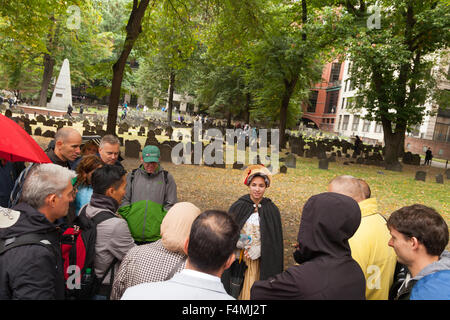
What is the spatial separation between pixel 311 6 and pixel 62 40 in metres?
24.0

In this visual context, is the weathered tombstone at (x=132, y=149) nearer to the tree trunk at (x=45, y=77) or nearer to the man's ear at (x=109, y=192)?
the man's ear at (x=109, y=192)

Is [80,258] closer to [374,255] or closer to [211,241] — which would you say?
[211,241]

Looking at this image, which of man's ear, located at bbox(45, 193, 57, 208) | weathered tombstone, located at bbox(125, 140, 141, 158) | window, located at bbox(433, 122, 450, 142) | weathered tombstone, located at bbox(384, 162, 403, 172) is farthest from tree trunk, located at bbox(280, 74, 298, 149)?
window, located at bbox(433, 122, 450, 142)

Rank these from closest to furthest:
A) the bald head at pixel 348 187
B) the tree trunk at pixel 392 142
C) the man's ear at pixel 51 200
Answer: the man's ear at pixel 51 200 → the bald head at pixel 348 187 → the tree trunk at pixel 392 142

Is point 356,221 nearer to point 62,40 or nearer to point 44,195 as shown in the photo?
point 44,195

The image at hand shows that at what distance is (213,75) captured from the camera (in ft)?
120

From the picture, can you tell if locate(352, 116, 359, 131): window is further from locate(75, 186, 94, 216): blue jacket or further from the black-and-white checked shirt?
the black-and-white checked shirt

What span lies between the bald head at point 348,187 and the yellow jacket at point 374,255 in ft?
0.82

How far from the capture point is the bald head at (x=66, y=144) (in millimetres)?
4117

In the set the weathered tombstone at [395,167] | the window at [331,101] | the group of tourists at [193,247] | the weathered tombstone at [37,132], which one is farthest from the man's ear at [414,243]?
the window at [331,101]

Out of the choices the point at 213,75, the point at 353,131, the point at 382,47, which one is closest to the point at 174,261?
the point at 382,47

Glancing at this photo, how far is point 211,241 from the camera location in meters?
1.71

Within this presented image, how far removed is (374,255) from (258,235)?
1.22 metres

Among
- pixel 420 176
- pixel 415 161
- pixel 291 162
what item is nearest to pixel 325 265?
pixel 291 162
